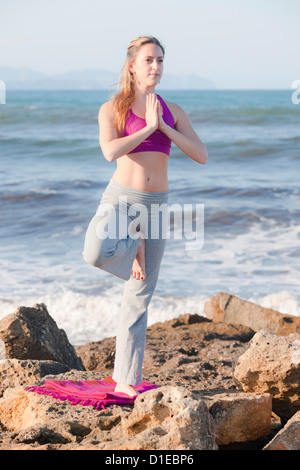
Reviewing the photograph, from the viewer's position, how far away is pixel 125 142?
3.44 metres

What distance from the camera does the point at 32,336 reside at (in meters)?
4.32

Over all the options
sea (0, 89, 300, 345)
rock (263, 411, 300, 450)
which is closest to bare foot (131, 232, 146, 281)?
sea (0, 89, 300, 345)

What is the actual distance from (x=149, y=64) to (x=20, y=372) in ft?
6.86

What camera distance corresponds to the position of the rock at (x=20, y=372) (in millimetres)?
3873

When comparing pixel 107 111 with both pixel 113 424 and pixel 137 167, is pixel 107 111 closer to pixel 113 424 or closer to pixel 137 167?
pixel 137 167

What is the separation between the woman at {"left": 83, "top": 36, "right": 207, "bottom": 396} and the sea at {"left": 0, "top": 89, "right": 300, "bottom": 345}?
16.0 inches

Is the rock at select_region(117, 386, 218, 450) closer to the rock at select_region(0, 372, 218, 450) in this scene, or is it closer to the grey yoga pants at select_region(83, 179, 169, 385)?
the rock at select_region(0, 372, 218, 450)

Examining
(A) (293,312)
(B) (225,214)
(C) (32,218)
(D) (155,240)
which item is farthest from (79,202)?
(D) (155,240)

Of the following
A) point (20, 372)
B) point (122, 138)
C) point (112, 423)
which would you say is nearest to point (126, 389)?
point (112, 423)

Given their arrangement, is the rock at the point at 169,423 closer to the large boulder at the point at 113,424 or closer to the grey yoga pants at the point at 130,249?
the large boulder at the point at 113,424

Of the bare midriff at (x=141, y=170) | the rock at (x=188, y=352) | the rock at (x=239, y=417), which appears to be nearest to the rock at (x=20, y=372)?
the rock at (x=188, y=352)

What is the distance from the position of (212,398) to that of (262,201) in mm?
10033

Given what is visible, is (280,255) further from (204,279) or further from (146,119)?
(146,119)

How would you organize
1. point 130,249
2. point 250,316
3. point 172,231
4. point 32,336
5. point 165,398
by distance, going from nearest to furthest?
point 165,398, point 130,249, point 32,336, point 250,316, point 172,231
